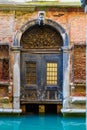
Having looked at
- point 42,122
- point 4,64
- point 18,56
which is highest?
point 18,56

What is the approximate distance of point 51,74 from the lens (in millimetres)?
12344

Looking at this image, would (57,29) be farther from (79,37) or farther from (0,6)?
(0,6)

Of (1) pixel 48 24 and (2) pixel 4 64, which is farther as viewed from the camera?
(1) pixel 48 24

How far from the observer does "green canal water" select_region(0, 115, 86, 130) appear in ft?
31.8

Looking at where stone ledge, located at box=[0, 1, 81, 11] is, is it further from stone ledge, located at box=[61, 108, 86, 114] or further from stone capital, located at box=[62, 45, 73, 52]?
stone ledge, located at box=[61, 108, 86, 114]

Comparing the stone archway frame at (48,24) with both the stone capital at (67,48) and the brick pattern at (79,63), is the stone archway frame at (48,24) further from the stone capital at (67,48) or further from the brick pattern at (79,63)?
the brick pattern at (79,63)

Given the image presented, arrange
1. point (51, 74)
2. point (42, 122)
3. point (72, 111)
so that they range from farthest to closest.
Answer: point (51, 74) < point (72, 111) < point (42, 122)

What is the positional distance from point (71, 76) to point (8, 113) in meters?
2.45

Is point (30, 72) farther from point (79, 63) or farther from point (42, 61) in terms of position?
point (79, 63)

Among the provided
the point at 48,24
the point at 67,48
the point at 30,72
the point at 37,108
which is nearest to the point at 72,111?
the point at 37,108

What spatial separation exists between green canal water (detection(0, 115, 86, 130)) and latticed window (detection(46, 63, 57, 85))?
128 centimetres

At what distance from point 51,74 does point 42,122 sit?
227 cm

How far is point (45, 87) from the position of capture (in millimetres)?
12281

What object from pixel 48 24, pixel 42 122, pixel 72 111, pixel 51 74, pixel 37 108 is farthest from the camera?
pixel 37 108
